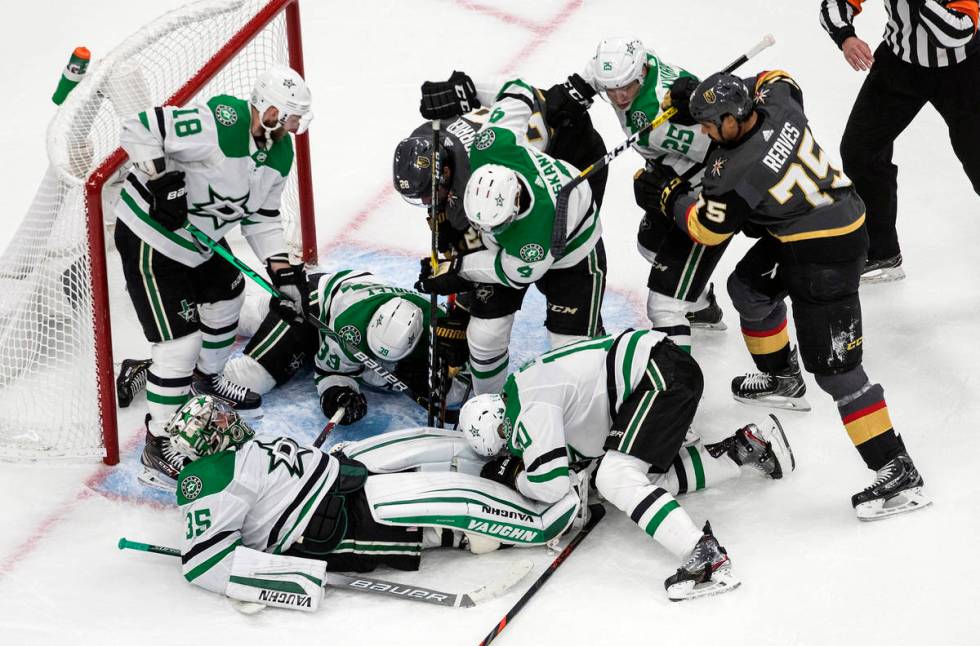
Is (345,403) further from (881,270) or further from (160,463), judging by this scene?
(881,270)

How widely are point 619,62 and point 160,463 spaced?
186 centimetres

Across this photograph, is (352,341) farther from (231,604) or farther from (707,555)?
(707,555)

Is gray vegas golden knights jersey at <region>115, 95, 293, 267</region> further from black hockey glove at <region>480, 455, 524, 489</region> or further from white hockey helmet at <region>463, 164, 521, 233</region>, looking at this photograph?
black hockey glove at <region>480, 455, 524, 489</region>

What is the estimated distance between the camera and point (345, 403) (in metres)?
4.60

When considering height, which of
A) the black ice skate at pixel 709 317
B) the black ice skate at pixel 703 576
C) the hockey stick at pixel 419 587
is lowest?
the hockey stick at pixel 419 587

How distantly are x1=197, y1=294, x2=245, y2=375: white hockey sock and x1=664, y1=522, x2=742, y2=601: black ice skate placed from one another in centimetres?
175

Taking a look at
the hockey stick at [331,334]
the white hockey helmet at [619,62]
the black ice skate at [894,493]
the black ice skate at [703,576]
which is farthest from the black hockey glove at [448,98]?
the black ice skate at [894,493]

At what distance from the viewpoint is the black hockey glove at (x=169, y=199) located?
410 centimetres

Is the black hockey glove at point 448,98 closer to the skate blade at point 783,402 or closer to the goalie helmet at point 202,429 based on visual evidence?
the goalie helmet at point 202,429

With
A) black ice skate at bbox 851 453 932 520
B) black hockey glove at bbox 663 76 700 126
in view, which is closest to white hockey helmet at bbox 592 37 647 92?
black hockey glove at bbox 663 76 700 126

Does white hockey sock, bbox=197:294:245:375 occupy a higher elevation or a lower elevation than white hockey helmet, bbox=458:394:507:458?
higher

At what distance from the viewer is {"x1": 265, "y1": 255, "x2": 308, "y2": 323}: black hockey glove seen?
4.51 metres

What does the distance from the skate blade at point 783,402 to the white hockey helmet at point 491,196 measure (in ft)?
3.96

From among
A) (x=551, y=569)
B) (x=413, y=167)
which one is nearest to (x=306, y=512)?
(x=551, y=569)
